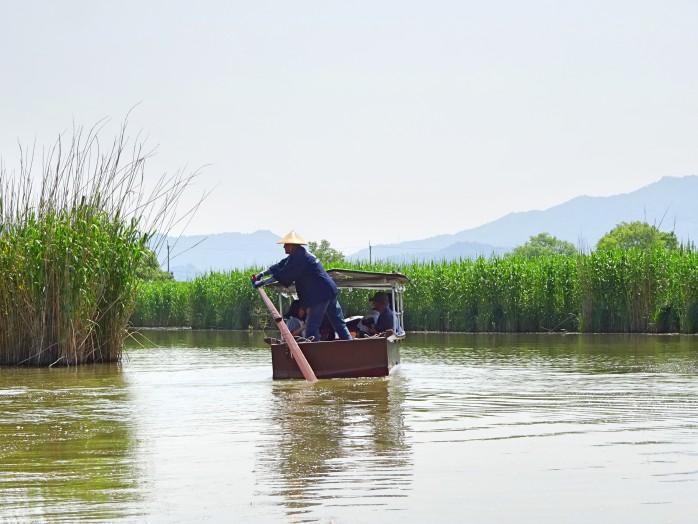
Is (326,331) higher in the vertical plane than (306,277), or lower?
lower

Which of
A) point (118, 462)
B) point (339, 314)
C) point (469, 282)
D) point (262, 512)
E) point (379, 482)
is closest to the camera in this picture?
point (262, 512)

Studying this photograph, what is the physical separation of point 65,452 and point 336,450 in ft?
7.11

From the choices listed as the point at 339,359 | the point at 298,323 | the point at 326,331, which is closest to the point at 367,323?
the point at 326,331

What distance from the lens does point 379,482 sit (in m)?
7.45

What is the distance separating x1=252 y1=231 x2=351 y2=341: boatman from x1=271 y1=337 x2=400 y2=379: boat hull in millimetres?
605

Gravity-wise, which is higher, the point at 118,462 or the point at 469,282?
the point at 469,282

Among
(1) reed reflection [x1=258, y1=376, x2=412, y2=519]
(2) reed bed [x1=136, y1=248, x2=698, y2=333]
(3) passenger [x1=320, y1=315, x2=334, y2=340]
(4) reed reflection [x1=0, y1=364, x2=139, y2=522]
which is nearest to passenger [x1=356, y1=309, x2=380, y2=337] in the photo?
(3) passenger [x1=320, y1=315, x2=334, y2=340]

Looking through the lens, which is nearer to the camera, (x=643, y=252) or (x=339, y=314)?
(x=339, y=314)

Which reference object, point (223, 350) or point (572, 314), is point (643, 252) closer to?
point (572, 314)

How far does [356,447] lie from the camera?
9.21m

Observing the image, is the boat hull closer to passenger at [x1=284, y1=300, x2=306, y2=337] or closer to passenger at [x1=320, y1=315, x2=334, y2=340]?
passenger at [x1=284, y1=300, x2=306, y2=337]

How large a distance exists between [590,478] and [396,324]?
43.4 feet

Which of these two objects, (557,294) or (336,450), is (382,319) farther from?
(557,294)

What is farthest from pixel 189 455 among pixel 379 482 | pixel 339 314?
pixel 339 314
